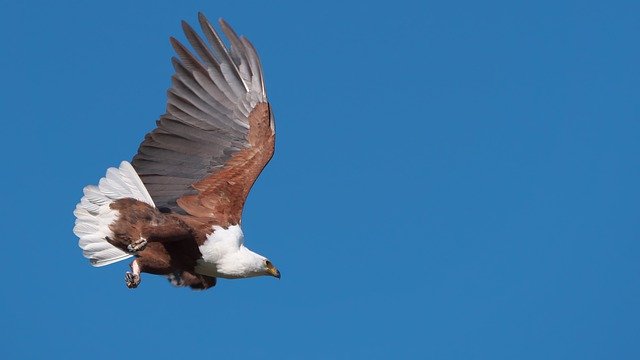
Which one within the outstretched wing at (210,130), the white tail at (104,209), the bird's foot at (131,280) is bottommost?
the bird's foot at (131,280)

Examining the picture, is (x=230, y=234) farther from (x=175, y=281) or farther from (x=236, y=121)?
(x=236, y=121)

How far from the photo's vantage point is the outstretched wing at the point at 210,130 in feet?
33.2

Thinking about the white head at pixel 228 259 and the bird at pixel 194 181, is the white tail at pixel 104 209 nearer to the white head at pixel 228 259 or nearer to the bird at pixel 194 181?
the bird at pixel 194 181

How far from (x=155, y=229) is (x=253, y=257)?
2.88ft

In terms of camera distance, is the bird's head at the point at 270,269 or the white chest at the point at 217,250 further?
the bird's head at the point at 270,269

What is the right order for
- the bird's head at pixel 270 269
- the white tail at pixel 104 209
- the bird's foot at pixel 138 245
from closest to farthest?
the bird's foot at pixel 138 245
the white tail at pixel 104 209
the bird's head at pixel 270 269

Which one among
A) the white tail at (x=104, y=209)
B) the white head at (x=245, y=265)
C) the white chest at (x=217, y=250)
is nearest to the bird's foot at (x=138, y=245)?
the white tail at (x=104, y=209)

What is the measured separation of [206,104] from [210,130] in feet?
0.79

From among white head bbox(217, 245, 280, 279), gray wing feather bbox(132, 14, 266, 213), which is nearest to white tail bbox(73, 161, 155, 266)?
white head bbox(217, 245, 280, 279)

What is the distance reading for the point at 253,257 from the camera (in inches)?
377

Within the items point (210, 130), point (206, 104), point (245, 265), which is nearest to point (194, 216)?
point (245, 265)

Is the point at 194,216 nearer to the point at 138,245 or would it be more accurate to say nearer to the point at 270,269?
the point at 270,269

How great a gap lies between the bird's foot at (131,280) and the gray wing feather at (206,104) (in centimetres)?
137

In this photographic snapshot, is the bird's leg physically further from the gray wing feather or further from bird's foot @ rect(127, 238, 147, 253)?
the gray wing feather
